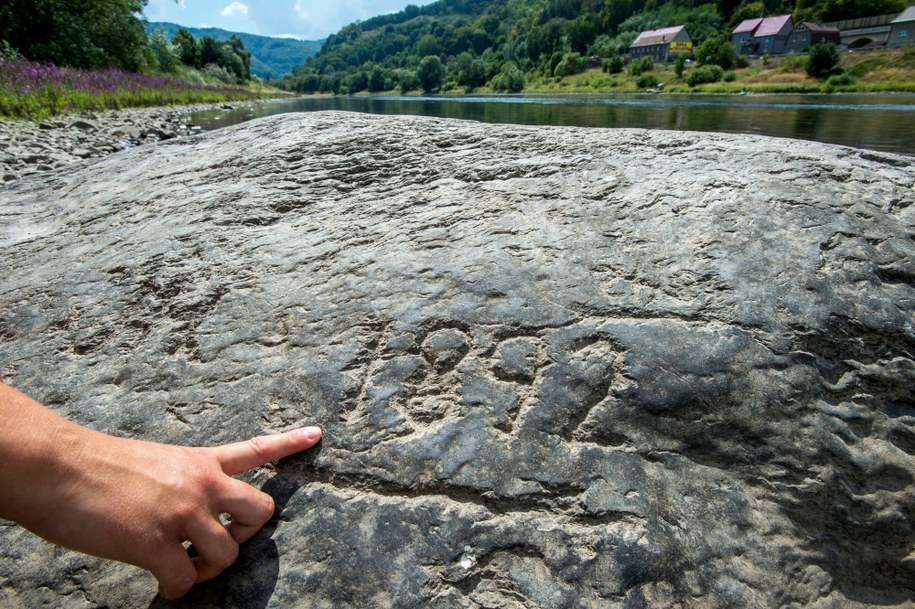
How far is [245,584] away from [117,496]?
358 millimetres

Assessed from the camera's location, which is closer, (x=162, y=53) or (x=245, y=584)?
(x=245, y=584)

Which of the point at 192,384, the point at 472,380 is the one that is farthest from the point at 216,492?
the point at 472,380

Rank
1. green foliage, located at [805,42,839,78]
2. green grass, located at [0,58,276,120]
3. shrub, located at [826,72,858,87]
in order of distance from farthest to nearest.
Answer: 1. green foliage, located at [805,42,839,78]
2. shrub, located at [826,72,858,87]
3. green grass, located at [0,58,276,120]

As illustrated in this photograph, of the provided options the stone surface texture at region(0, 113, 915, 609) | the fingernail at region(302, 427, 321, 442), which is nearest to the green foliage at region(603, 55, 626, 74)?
the stone surface texture at region(0, 113, 915, 609)

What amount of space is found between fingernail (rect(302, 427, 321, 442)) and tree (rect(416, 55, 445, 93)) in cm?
7736

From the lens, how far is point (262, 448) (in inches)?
49.1

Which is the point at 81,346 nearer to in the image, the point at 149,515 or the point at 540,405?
the point at 149,515

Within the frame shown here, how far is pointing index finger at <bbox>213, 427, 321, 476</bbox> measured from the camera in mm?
1207

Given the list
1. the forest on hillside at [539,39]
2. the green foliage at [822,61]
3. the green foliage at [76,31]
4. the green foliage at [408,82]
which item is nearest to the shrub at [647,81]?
the green foliage at [822,61]

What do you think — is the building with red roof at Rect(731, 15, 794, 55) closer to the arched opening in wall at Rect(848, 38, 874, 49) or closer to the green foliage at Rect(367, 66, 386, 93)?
the arched opening in wall at Rect(848, 38, 874, 49)

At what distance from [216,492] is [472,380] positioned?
686mm

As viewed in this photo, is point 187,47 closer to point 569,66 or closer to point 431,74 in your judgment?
point 431,74

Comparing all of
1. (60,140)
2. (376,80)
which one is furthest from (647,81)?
(376,80)

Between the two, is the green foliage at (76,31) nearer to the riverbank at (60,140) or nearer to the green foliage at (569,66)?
the riverbank at (60,140)
